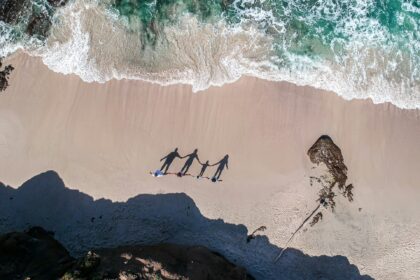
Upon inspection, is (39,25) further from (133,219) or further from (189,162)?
(133,219)

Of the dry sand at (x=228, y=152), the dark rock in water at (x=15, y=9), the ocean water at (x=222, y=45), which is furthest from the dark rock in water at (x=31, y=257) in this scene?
the dark rock in water at (x=15, y=9)

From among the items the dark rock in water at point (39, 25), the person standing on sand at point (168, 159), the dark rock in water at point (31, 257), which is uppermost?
the dark rock in water at point (39, 25)

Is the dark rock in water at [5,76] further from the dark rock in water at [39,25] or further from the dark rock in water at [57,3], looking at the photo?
the dark rock in water at [57,3]

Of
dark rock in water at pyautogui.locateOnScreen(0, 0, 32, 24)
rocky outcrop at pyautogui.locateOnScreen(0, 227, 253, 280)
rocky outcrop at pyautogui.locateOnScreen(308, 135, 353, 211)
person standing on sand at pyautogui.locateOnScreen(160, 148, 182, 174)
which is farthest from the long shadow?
dark rock in water at pyautogui.locateOnScreen(0, 0, 32, 24)

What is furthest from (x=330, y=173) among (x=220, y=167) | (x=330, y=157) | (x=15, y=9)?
(x=15, y=9)

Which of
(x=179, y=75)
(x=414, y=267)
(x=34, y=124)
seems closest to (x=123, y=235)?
(x=34, y=124)

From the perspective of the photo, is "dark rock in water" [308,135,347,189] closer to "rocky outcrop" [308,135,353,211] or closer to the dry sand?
"rocky outcrop" [308,135,353,211]

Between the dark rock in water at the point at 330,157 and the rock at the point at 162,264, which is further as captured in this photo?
the dark rock in water at the point at 330,157
